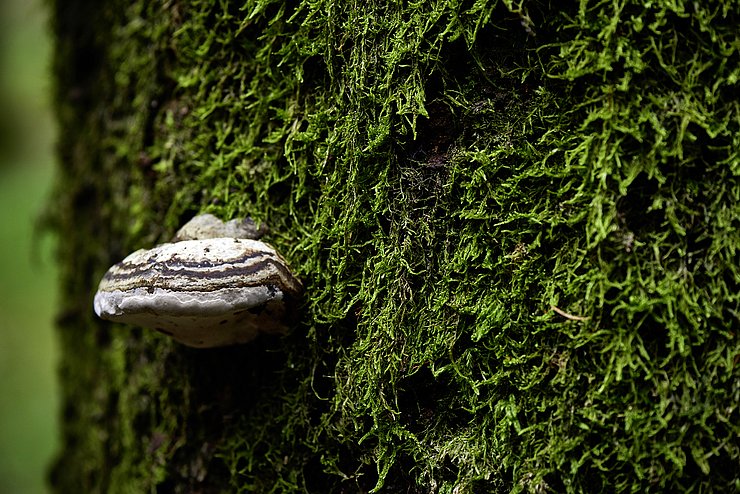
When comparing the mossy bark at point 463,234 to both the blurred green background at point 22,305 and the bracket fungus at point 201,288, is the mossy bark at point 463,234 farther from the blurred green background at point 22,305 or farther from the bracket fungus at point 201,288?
the blurred green background at point 22,305

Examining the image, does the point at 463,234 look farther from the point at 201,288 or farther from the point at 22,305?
the point at 22,305

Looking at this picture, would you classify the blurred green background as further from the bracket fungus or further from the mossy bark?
the bracket fungus

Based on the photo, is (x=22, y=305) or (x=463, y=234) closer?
(x=463, y=234)

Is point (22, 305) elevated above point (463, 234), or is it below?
below

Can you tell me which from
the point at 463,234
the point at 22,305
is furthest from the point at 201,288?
the point at 22,305

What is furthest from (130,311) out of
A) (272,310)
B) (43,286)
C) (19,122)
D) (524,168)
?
(19,122)

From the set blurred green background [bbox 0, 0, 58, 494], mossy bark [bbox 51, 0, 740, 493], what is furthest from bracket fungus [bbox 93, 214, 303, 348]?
blurred green background [bbox 0, 0, 58, 494]

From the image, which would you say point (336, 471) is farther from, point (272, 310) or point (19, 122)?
point (19, 122)
